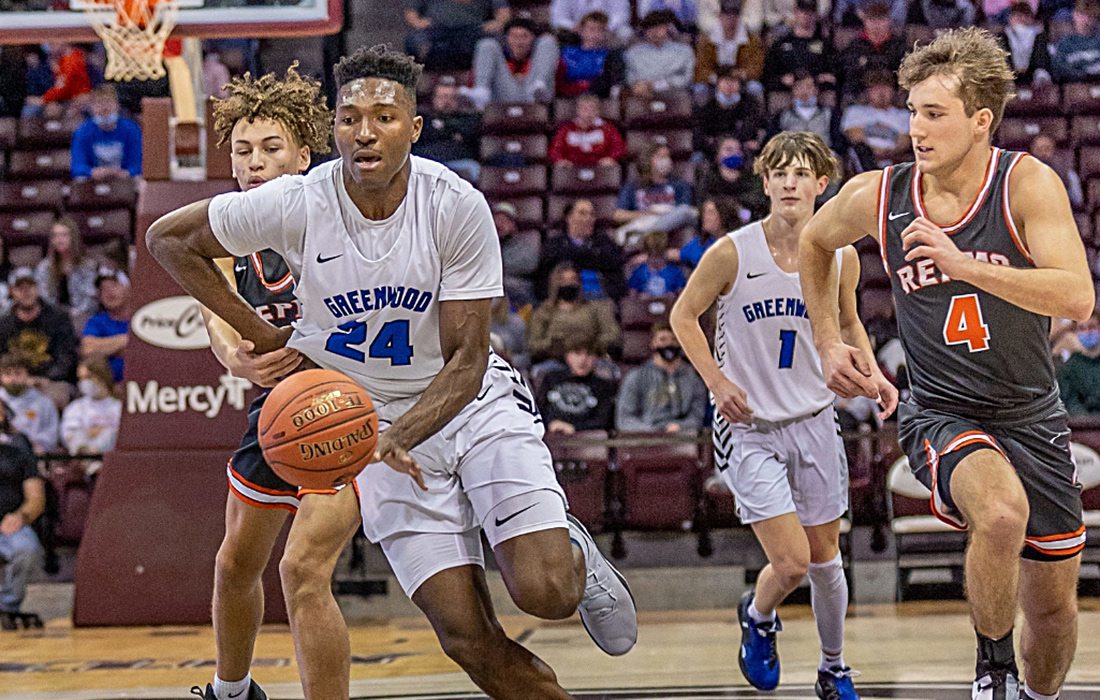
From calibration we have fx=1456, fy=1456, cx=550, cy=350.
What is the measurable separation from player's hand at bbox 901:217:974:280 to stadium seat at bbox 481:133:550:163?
835cm

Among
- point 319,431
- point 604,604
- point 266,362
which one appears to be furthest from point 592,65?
point 319,431

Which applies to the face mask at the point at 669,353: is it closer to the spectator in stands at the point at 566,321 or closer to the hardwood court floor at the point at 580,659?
the spectator in stands at the point at 566,321

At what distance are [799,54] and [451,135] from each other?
3082 mm

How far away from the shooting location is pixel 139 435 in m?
8.90

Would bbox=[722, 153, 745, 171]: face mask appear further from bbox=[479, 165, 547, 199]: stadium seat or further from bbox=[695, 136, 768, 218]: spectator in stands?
bbox=[479, 165, 547, 199]: stadium seat

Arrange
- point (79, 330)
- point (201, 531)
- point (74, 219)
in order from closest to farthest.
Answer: point (201, 531)
point (79, 330)
point (74, 219)

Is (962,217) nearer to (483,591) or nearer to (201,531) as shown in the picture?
(483,591)

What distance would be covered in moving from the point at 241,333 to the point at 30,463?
214 inches

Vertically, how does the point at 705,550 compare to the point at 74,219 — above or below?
below

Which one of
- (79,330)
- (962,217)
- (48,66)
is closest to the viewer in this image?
(962,217)

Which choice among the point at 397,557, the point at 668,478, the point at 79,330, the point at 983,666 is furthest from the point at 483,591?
the point at 79,330

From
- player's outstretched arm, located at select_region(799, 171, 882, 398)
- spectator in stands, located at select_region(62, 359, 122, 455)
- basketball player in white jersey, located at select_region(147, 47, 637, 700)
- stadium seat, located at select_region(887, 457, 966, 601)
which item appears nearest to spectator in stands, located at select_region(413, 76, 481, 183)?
spectator in stands, located at select_region(62, 359, 122, 455)

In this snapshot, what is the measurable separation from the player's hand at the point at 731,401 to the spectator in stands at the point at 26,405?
18.8 feet

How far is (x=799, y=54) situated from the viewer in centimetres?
1256
